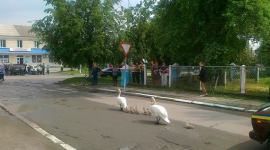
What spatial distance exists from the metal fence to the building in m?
42.3

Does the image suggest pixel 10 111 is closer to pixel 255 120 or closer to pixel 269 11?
pixel 255 120

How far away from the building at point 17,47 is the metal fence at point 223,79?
4231 centimetres

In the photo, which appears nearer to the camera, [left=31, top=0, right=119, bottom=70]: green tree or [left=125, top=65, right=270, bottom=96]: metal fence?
[left=125, top=65, right=270, bottom=96]: metal fence

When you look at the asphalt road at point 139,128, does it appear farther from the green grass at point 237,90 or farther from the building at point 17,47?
the building at point 17,47

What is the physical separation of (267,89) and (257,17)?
11.9ft

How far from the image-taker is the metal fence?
505 inches

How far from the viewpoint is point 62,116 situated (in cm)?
932

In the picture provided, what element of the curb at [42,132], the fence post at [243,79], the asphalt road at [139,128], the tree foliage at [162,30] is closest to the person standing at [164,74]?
the tree foliage at [162,30]

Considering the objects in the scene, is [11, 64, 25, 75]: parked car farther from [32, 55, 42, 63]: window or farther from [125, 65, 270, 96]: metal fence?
[125, 65, 270, 96]: metal fence

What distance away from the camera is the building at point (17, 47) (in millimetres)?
53875

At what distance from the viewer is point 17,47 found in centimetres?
5534

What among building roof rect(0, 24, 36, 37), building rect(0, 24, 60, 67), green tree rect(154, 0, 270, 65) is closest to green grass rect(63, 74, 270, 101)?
green tree rect(154, 0, 270, 65)

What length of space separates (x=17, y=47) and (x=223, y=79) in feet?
166

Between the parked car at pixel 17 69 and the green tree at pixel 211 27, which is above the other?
the green tree at pixel 211 27
